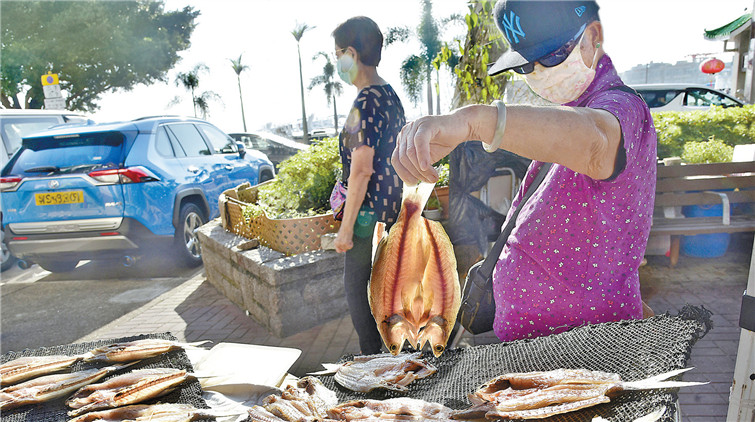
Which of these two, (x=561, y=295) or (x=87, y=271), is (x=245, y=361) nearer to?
(x=561, y=295)

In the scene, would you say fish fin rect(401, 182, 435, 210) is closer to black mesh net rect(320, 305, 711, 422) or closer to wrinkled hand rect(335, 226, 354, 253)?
black mesh net rect(320, 305, 711, 422)

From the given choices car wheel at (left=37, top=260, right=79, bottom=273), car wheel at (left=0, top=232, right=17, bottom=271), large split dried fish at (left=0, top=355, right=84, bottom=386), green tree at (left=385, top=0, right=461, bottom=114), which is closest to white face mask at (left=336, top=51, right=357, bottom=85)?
large split dried fish at (left=0, top=355, right=84, bottom=386)

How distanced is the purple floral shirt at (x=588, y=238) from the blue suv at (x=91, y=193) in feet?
21.0

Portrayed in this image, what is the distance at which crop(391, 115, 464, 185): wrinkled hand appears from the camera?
1.07 m

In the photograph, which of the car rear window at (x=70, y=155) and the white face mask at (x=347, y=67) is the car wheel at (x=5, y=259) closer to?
the car rear window at (x=70, y=155)

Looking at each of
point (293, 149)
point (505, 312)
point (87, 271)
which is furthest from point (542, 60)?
point (293, 149)

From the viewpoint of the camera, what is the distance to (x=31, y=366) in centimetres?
225

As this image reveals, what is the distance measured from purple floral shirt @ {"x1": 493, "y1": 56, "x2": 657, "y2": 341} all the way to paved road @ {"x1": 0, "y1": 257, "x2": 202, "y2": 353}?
5.56m

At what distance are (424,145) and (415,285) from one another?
0.56m

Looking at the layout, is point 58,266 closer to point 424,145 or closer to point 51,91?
point 51,91

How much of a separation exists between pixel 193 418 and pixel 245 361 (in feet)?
2.20

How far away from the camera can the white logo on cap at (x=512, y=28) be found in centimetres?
148

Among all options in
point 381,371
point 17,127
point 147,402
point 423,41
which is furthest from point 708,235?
point 423,41

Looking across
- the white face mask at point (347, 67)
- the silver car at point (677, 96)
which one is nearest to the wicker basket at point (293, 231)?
the white face mask at point (347, 67)
